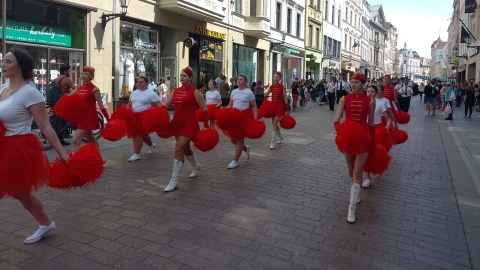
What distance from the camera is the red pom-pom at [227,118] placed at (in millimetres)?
7117

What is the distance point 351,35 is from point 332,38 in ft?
33.4

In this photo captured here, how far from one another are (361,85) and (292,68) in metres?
31.0

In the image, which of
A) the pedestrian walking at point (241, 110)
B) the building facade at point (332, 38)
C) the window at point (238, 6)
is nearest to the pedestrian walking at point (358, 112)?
the pedestrian walking at point (241, 110)

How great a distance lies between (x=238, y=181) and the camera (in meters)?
6.55

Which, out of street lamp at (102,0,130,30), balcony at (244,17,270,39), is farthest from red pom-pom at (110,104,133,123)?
balcony at (244,17,270,39)

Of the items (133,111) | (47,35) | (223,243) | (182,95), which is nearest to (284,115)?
(133,111)

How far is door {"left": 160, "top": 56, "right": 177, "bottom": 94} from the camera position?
62.8 ft

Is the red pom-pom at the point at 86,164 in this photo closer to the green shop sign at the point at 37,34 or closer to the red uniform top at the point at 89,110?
the red uniform top at the point at 89,110

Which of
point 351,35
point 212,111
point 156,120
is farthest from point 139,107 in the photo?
point 351,35

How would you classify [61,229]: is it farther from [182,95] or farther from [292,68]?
[292,68]

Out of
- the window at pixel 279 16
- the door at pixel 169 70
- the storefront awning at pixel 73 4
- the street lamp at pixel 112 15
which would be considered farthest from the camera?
the window at pixel 279 16

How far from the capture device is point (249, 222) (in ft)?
15.3

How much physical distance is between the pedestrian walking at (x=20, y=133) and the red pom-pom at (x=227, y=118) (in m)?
3.66

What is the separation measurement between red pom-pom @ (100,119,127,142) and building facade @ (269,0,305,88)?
23.5m
